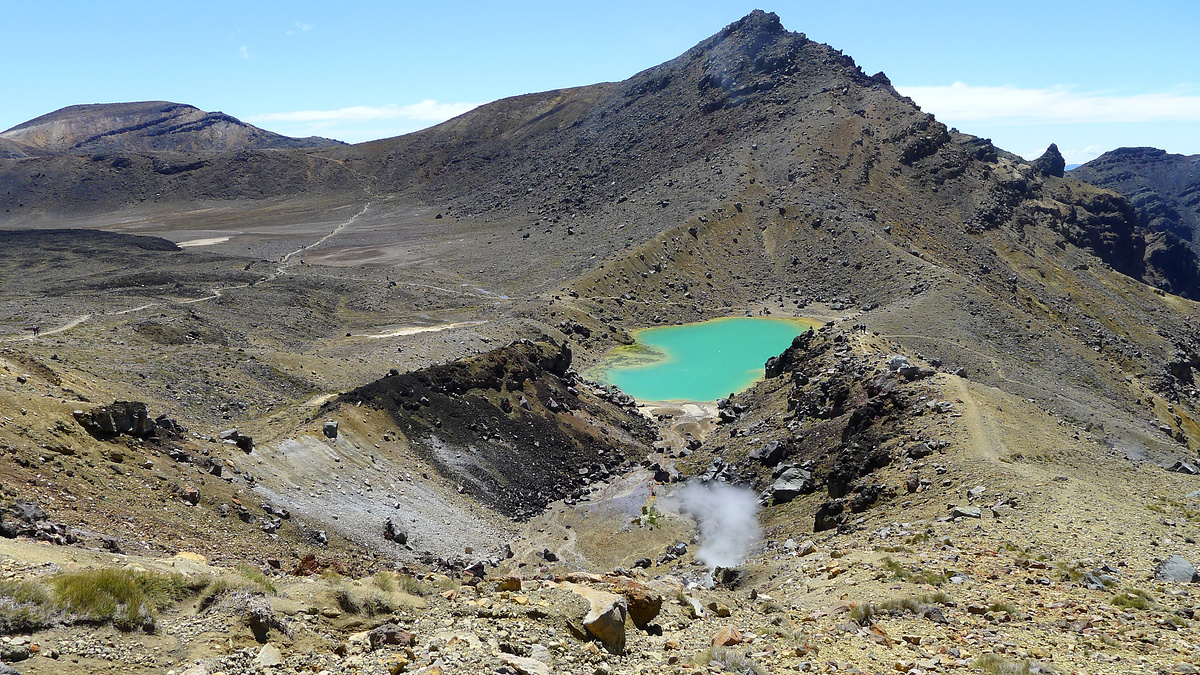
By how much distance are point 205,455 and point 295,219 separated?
354 ft

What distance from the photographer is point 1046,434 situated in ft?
90.7

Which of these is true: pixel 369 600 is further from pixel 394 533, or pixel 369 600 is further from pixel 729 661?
pixel 394 533

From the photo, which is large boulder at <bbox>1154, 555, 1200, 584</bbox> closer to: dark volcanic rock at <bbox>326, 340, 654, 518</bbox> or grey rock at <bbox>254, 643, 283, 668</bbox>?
grey rock at <bbox>254, 643, 283, 668</bbox>

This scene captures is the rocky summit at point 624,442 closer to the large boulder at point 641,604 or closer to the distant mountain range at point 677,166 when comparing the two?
the large boulder at point 641,604

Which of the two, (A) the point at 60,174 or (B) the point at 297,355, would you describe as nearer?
(B) the point at 297,355

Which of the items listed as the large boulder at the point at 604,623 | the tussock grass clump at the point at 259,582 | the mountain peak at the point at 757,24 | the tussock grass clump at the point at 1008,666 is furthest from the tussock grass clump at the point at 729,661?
the mountain peak at the point at 757,24

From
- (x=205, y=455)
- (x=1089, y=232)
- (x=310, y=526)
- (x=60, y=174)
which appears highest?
(x=60, y=174)

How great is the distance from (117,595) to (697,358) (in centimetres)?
5110

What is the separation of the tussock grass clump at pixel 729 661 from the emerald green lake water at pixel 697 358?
37.8 metres

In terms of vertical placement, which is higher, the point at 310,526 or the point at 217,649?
the point at 217,649

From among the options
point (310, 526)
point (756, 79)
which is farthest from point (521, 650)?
point (756, 79)

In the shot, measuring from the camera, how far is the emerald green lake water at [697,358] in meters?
51.9

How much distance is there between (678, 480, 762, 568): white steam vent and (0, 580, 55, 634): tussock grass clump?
18.0 metres

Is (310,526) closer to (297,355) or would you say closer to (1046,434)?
(297,355)
